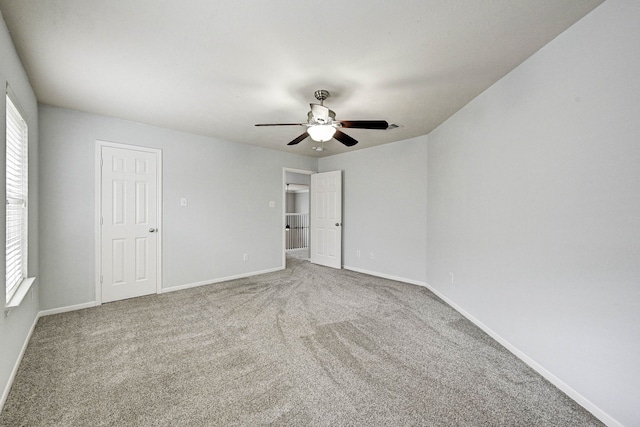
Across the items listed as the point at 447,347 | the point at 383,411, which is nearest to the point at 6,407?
the point at 383,411

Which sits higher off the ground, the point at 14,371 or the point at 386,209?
the point at 386,209

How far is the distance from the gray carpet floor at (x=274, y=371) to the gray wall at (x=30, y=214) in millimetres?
187

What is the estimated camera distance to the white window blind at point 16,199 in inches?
80.2

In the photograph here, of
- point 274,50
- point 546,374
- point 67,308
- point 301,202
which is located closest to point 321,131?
point 274,50

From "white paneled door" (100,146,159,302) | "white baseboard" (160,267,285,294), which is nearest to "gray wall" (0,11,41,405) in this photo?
"white paneled door" (100,146,159,302)

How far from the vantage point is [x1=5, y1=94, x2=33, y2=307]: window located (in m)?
2.02

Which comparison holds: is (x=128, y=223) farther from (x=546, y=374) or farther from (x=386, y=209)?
(x=546, y=374)

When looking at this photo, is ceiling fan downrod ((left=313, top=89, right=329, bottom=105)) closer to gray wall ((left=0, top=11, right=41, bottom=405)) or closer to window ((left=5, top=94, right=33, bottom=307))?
gray wall ((left=0, top=11, right=41, bottom=405))

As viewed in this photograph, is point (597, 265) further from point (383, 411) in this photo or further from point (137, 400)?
point (137, 400)

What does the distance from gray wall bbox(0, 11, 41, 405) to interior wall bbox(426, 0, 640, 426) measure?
375 cm

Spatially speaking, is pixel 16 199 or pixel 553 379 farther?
pixel 16 199

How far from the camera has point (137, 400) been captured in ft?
5.65

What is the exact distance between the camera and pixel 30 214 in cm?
279

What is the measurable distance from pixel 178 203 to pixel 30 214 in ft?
5.11
